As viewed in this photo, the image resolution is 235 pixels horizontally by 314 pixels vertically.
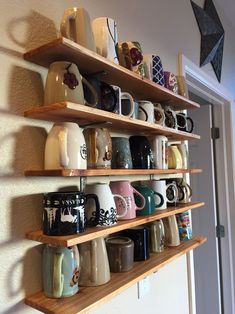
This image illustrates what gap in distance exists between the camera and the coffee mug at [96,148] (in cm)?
75

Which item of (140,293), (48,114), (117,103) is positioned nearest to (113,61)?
(117,103)

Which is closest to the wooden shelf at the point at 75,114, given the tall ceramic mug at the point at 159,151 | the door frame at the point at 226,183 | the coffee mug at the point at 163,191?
the tall ceramic mug at the point at 159,151

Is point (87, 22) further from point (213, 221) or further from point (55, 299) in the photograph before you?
point (213, 221)

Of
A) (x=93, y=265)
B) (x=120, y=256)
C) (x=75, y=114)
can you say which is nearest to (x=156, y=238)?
(x=120, y=256)

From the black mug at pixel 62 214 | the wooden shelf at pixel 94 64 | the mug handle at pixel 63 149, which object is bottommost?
the black mug at pixel 62 214

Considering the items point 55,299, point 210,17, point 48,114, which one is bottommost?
point 55,299

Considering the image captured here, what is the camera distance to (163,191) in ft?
3.40

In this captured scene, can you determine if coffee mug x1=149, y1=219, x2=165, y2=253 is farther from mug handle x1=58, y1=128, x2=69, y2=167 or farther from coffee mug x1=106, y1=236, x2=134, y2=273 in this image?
mug handle x1=58, y1=128, x2=69, y2=167

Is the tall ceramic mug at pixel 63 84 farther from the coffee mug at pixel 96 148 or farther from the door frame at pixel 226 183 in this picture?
the door frame at pixel 226 183

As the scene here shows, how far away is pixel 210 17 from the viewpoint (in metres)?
1.76

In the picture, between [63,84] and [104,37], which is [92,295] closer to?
[63,84]

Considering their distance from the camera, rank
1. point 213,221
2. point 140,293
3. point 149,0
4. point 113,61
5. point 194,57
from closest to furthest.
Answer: point 113,61
point 140,293
point 149,0
point 194,57
point 213,221

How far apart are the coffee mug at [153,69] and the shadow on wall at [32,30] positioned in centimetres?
32

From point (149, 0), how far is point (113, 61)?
1.90 feet
